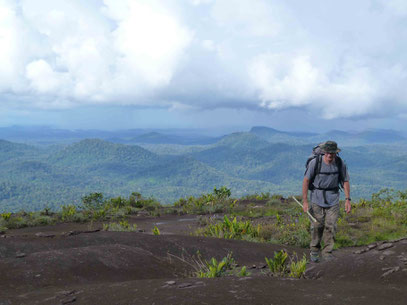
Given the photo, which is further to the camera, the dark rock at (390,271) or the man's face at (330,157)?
the man's face at (330,157)

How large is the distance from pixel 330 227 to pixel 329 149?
1.62 metres

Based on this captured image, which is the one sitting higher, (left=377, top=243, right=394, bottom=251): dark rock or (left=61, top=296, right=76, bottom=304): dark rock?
(left=377, top=243, right=394, bottom=251): dark rock

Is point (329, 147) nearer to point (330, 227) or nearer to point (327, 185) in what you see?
point (327, 185)

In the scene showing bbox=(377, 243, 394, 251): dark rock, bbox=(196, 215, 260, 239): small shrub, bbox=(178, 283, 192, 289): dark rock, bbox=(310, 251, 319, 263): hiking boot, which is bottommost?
bbox=(196, 215, 260, 239): small shrub

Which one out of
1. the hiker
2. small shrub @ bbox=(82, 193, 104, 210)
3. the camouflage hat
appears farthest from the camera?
small shrub @ bbox=(82, 193, 104, 210)

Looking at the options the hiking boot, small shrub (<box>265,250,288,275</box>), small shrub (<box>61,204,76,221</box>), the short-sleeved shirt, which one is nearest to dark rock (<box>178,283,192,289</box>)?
small shrub (<box>265,250,288,275</box>)

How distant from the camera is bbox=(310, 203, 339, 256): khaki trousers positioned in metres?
7.55

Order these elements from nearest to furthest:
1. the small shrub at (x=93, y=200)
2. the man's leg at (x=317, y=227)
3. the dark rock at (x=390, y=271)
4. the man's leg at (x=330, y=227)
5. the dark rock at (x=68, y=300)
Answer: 1. the dark rock at (x=68, y=300)
2. the dark rock at (x=390, y=271)
3. the man's leg at (x=330, y=227)
4. the man's leg at (x=317, y=227)
5. the small shrub at (x=93, y=200)

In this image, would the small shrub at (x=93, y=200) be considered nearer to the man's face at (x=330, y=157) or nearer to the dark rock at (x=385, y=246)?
the man's face at (x=330, y=157)

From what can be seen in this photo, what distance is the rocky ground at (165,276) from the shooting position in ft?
14.4

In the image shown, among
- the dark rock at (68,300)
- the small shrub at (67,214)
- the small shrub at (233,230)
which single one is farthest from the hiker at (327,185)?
the small shrub at (67,214)

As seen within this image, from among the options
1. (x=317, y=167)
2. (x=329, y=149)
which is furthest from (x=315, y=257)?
(x=329, y=149)

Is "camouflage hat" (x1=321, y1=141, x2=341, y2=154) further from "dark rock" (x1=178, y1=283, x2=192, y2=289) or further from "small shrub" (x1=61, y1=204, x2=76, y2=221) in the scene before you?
"small shrub" (x1=61, y1=204, x2=76, y2=221)

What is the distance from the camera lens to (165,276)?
22.1ft
